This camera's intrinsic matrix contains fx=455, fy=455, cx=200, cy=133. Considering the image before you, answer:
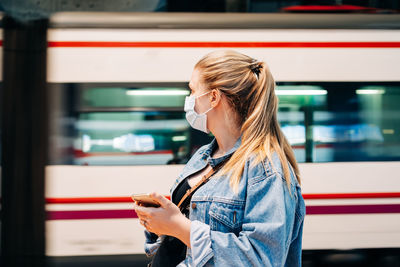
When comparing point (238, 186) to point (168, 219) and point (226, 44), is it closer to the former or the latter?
point (168, 219)

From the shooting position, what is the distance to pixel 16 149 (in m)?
4.21

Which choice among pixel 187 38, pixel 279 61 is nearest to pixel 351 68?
pixel 279 61

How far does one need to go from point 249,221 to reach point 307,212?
294 centimetres

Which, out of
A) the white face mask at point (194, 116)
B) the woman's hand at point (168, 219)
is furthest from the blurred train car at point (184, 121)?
the woman's hand at point (168, 219)

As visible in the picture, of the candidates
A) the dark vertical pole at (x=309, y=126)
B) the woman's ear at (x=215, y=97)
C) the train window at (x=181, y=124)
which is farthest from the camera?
the dark vertical pole at (x=309, y=126)

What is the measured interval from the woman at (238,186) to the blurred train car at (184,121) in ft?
8.44

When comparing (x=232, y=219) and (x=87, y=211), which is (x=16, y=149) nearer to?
(x=87, y=211)

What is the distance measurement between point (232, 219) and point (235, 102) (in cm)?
43

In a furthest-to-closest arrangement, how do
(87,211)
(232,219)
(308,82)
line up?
(308,82)
(87,211)
(232,219)

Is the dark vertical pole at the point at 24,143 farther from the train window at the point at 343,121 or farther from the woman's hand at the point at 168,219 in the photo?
the woman's hand at the point at 168,219

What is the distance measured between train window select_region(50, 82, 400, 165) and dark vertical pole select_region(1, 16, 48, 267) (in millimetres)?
195

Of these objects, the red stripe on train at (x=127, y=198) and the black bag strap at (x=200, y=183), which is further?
the red stripe on train at (x=127, y=198)

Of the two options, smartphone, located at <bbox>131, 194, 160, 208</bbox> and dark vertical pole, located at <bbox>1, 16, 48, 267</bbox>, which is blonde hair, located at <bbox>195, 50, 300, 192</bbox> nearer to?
smartphone, located at <bbox>131, 194, 160, 208</bbox>

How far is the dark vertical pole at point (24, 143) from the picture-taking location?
4.15 meters
